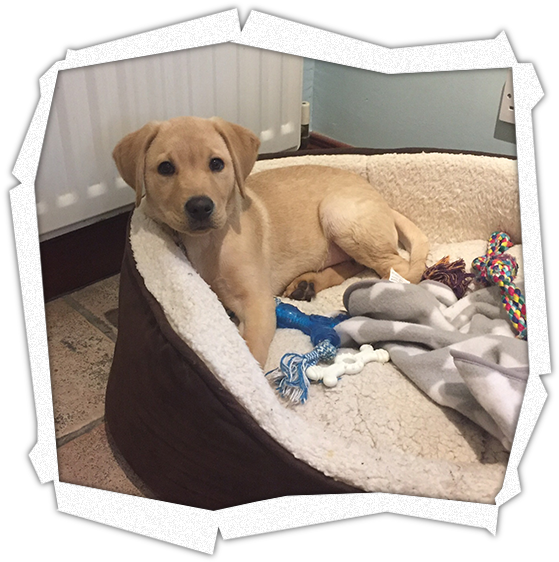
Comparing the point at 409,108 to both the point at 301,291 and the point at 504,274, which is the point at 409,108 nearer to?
the point at 504,274

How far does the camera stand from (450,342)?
129 centimetres

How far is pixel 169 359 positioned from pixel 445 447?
1.85 ft

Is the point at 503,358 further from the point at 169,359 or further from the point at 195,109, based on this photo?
the point at 195,109

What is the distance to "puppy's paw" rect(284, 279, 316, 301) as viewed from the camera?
165cm

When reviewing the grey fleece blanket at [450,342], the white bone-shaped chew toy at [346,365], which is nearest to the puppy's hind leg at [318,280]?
the grey fleece blanket at [450,342]

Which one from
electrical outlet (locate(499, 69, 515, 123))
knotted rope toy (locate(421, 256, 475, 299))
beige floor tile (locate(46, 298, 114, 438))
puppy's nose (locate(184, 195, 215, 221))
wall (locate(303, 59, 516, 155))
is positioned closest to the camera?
electrical outlet (locate(499, 69, 515, 123))

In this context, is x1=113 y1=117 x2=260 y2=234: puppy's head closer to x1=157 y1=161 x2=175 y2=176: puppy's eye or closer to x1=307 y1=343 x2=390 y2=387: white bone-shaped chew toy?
x1=157 y1=161 x2=175 y2=176: puppy's eye

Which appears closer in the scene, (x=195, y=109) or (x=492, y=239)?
(x=195, y=109)

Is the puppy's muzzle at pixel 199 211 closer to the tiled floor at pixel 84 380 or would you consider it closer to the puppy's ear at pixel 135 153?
the puppy's ear at pixel 135 153

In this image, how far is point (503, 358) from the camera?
3.63 ft

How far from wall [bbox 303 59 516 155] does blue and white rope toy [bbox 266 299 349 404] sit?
0.50 m

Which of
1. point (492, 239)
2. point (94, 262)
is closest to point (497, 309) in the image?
point (492, 239)

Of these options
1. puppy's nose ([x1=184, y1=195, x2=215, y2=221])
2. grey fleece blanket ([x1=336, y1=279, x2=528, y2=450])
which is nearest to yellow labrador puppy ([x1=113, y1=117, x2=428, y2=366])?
puppy's nose ([x1=184, y1=195, x2=215, y2=221])

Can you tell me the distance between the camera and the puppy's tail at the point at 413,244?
5.34 ft
